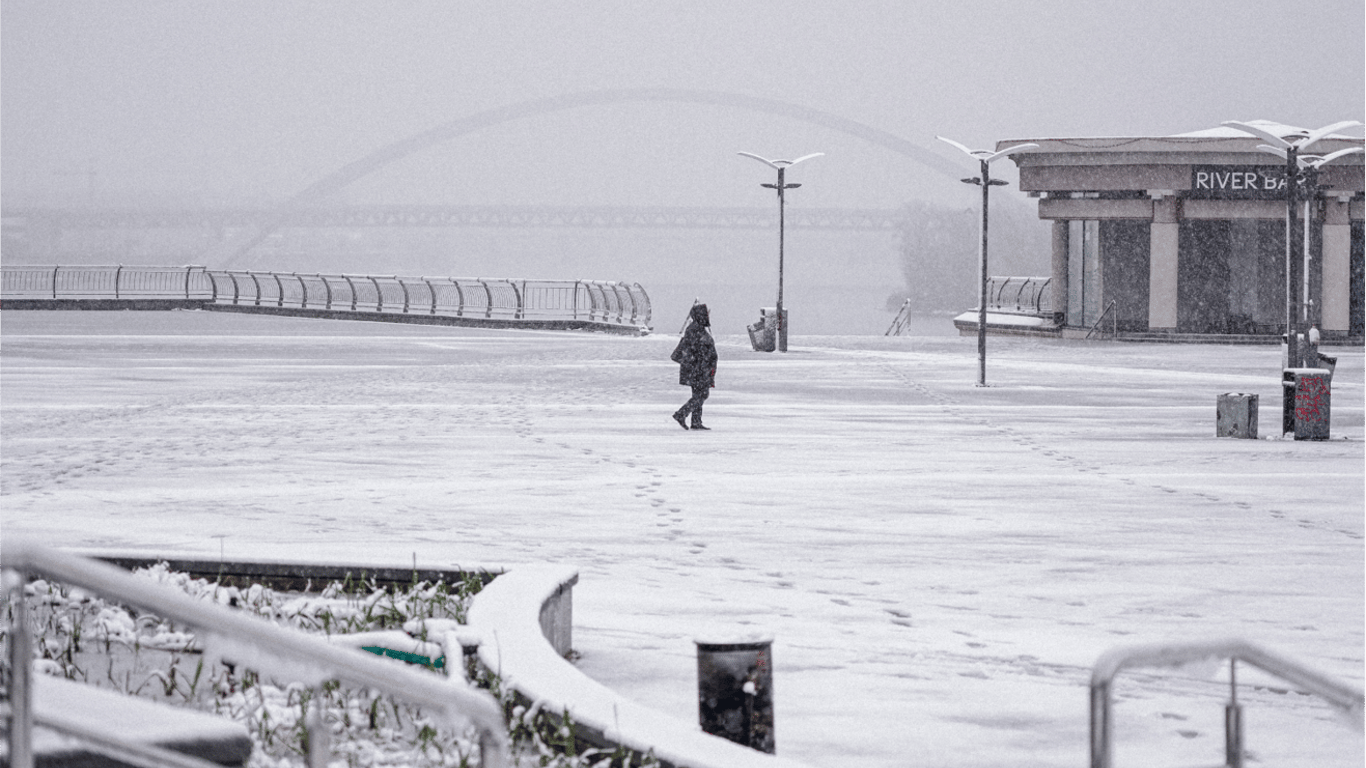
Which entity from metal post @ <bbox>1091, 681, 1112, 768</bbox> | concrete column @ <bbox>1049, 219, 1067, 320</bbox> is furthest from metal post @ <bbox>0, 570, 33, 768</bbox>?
concrete column @ <bbox>1049, 219, 1067, 320</bbox>

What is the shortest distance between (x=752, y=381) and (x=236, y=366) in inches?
394

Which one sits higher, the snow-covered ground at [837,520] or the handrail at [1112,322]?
the handrail at [1112,322]

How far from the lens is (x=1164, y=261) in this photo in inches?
2119

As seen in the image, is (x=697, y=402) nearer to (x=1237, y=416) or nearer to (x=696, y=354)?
(x=696, y=354)

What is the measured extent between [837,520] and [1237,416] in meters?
8.69

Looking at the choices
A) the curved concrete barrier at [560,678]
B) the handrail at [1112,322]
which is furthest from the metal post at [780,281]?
the curved concrete barrier at [560,678]

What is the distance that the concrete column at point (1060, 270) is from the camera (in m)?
57.7

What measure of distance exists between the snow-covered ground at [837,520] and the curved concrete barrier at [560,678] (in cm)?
37

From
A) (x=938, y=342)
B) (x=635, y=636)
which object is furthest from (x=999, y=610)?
(x=938, y=342)

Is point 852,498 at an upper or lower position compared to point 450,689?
lower

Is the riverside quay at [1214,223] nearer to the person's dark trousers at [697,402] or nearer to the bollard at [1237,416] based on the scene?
the bollard at [1237,416]

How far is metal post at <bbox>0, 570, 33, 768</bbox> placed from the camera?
319 centimetres

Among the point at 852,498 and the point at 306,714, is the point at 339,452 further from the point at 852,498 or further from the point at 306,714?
the point at 306,714

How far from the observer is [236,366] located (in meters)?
32.8
